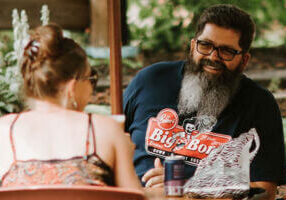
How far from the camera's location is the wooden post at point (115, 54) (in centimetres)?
260

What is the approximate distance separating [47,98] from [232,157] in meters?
1.14

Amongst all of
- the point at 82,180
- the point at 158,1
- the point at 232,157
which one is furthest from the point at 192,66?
the point at 158,1

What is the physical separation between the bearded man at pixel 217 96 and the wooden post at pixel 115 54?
469 millimetres

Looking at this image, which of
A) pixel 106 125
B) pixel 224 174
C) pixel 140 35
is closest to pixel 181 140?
pixel 224 174

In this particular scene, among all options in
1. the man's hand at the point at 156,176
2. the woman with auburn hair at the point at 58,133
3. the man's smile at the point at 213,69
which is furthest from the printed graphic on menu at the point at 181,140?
the woman with auburn hair at the point at 58,133

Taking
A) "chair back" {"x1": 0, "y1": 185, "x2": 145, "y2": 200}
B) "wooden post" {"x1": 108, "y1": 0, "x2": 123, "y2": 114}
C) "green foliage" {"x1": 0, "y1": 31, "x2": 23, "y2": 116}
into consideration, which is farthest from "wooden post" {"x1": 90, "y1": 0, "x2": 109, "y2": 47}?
"chair back" {"x1": 0, "y1": 185, "x2": 145, "y2": 200}

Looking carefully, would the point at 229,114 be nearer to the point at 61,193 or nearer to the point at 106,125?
the point at 106,125

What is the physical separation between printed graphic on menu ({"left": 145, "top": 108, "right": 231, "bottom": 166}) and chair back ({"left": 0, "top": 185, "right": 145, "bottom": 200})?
1303 mm

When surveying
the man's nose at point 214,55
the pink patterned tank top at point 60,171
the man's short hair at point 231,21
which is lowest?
the pink patterned tank top at point 60,171

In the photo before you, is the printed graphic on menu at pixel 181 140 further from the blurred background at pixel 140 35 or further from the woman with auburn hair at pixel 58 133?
the woman with auburn hair at pixel 58 133

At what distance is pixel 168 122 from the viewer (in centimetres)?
297

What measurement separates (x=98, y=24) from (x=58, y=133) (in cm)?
240

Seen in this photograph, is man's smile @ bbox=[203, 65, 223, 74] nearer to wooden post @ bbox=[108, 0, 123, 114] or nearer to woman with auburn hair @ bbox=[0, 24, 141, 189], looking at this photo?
wooden post @ bbox=[108, 0, 123, 114]

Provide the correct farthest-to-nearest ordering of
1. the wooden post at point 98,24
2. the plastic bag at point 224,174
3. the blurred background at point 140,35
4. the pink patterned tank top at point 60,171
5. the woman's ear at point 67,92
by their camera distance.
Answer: the wooden post at point 98,24
the blurred background at point 140,35
the plastic bag at point 224,174
the woman's ear at point 67,92
the pink patterned tank top at point 60,171
